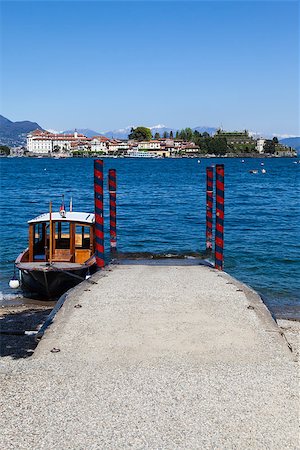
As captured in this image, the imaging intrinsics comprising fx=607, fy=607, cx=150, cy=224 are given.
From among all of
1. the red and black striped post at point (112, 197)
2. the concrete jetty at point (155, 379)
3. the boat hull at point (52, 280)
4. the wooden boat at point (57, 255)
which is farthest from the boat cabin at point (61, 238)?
the concrete jetty at point (155, 379)

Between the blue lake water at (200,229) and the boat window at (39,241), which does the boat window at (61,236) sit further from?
the blue lake water at (200,229)

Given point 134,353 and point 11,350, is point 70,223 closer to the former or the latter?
point 11,350

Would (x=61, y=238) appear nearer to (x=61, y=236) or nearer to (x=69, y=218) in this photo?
(x=61, y=236)

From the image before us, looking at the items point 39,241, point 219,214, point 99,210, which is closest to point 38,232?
point 39,241

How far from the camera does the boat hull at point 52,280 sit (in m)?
18.3

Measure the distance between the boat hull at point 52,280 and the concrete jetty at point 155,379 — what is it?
611 cm

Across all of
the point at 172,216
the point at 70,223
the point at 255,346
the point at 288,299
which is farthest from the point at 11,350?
the point at 172,216

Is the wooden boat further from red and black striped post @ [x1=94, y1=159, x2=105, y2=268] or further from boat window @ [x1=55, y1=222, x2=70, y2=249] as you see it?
red and black striped post @ [x1=94, y1=159, x2=105, y2=268]

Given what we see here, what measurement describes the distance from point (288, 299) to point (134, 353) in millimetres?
11066

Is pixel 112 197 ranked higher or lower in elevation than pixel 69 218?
higher

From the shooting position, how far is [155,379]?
8289mm

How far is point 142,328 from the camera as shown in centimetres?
1042

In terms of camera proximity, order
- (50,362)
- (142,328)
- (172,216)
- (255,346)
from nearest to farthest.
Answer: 1. (50,362)
2. (255,346)
3. (142,328)
4. (172,216)

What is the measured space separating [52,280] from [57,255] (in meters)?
1.75
